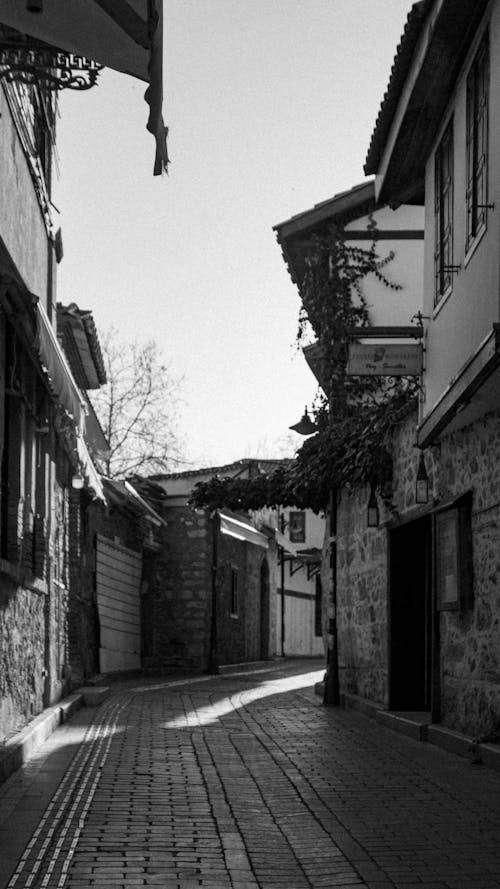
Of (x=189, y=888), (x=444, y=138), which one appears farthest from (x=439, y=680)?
(x=189, y=888)

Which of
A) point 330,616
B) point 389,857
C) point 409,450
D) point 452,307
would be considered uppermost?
point 452,307

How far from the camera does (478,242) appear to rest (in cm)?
923

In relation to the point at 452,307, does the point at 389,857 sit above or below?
below

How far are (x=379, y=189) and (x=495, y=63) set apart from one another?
3998 mm

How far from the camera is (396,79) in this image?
10.8m

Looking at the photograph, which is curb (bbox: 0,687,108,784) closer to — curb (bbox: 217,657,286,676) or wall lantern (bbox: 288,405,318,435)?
wall lantern (bbox: 288,405,318,435)

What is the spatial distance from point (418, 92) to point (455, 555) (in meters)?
4.03

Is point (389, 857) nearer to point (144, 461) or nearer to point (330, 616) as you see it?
point (330, 616)

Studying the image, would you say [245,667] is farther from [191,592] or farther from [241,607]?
[191,592]

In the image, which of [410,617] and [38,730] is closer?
[38,730]

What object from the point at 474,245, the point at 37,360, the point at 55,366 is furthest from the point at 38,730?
the point at 474,245

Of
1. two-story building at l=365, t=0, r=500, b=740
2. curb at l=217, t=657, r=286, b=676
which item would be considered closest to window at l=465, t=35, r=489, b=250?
two-story building at l=365, t=0, r=500, b=740

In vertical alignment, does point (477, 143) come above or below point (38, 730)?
above

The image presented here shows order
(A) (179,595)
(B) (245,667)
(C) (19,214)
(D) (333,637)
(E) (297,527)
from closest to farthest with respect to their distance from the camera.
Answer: (C) (19,214) < (D) (333,637) < (A) (179,595) < (B) (245,667) < (E) (297,527)
